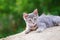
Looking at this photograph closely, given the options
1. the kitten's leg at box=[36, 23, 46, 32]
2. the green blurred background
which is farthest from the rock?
the green blurred background

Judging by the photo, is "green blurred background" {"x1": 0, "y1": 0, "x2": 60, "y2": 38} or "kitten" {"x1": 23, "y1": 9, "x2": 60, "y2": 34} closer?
"kitten" {"x1": 23, "y1": 9, "x2": 60, "y2": 34}

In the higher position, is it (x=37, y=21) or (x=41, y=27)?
(x=37, y=21)

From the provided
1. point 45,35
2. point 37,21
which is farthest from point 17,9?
point 45,35

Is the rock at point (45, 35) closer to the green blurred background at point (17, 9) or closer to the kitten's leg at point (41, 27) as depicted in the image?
the kitten's leg at point (41, 27)

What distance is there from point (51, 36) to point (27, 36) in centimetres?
68

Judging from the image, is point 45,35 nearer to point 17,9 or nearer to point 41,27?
point 41,27

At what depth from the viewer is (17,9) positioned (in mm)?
11648

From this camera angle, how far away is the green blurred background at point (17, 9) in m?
11.6

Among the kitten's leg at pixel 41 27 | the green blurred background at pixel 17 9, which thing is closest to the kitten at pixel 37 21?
the kitten's leg at pixel 41 27

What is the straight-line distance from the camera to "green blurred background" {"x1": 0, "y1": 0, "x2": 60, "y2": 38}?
11.6 meters

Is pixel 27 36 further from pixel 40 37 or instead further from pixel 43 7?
pixel 43 7

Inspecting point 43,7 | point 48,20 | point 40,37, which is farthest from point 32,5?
point 40,37

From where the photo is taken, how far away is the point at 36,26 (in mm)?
8125

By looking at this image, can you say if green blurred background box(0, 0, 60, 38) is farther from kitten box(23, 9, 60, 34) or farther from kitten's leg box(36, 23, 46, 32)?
kitten's leg box(36, 23, 46, 32)
